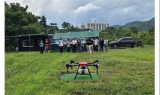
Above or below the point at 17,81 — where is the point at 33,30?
above

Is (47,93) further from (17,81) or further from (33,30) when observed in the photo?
(33,30)

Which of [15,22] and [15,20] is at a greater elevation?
[15,20]

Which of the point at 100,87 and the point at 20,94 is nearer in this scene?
the point at 20,94

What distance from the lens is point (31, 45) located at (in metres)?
19.2

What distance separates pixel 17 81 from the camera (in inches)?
184

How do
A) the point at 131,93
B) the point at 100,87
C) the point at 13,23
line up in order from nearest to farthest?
1. the point at 131,93
2. the point at 100,87
3. the point at 13,23

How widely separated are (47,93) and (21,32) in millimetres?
21729

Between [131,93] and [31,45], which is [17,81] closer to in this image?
[131,93]

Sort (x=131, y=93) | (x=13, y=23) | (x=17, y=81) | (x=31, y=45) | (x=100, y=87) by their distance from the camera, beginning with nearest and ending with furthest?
(x=131, y=93) → (x=100, y=87) → (x=17, y=81) → (x=31, y=45) → (x=13, y=23)

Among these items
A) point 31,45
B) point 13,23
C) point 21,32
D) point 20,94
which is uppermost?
point 13,23

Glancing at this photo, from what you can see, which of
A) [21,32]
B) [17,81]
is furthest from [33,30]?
[17,81]
